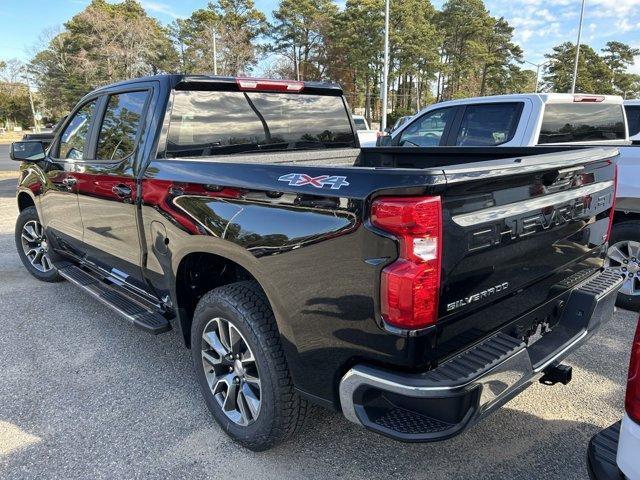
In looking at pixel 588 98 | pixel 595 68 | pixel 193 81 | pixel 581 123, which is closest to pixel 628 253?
pixel 581 123

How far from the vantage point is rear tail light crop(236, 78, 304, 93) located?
3.46m

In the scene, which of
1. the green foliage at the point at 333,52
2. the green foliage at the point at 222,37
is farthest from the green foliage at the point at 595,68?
the green foliage at the point at 222,37

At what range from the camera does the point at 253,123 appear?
3553 mm

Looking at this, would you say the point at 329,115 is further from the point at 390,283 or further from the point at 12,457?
the point at 12,457

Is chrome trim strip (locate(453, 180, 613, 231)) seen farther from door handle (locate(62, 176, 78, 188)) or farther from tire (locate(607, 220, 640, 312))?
door handle (locate(62, 176, 78, 188))

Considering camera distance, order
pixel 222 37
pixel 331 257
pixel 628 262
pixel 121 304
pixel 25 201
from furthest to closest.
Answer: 1. pixel 222 37
2. pixel 25 201
3. pixel 628 262
4. pixel 121 304
5. pixel 331 257

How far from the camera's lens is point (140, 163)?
10.2ft

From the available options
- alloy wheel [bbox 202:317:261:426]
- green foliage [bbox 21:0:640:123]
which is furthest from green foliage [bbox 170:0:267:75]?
alloy wheel [bbox 202:317:261:426]

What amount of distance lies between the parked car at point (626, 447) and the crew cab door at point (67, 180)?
3853 mm

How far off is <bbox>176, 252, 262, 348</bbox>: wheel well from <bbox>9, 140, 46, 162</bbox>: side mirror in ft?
Result: 8.31

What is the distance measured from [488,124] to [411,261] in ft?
14.1

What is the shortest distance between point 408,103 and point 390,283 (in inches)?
2309

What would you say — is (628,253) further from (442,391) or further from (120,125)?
(120,125)

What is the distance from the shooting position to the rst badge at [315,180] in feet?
6.25
